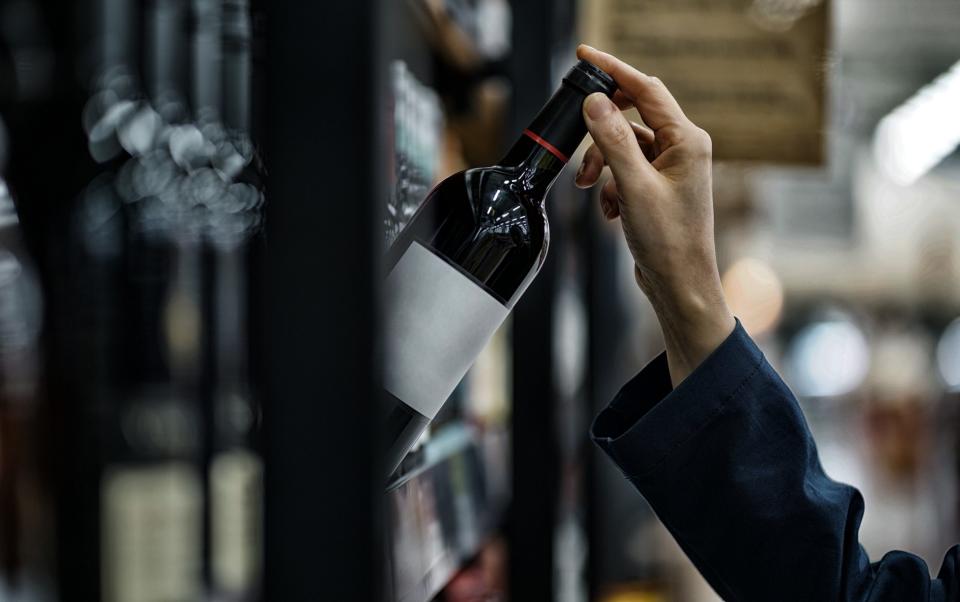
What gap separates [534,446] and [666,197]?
32.8 inches

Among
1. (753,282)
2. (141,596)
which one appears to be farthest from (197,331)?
(753,282)

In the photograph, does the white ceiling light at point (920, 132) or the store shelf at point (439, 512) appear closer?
the store shelf at point (439, 512)

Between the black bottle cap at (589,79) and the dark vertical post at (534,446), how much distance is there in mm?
746

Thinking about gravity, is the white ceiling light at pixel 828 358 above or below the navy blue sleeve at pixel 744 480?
below

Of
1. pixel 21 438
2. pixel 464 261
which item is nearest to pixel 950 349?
pixel 21 438

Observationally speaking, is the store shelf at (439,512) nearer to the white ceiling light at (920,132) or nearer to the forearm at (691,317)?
the forearm at (691,317)

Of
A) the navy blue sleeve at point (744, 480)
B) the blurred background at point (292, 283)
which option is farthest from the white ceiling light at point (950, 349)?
the navy blue sleeve at point (744, 480)

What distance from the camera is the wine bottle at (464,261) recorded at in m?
0.66

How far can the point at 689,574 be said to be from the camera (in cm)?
301

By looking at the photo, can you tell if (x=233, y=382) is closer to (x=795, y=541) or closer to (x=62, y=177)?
(x=62, y=177)

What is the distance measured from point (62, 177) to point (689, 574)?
→ 225 centimetres

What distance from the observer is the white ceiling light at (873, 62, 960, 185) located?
5.57m

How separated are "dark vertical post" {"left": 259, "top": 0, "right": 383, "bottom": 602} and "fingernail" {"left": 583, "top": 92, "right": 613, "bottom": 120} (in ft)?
0.99

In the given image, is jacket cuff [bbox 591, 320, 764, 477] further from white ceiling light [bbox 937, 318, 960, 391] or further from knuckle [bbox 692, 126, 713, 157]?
white ceiling light [bbox 937, 318, 960, 391]
